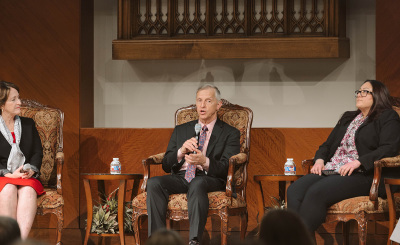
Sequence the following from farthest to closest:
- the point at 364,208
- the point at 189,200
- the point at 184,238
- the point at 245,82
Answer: the point at 245,82 < the point at 184,238 < the point at 189,200 < the point at 364,208

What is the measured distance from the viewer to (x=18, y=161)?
4.23m

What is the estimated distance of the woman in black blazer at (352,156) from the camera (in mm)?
3752

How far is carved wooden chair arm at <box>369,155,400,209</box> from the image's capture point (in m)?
3.74

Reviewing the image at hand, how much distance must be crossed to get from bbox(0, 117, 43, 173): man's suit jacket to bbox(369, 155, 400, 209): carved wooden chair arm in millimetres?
2294

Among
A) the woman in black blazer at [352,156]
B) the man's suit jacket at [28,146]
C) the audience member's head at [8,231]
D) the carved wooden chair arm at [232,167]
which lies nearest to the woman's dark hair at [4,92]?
→ the man's suit jacket at [28,146]

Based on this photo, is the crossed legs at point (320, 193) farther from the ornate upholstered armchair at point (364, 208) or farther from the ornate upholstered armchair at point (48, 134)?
Result: the ornate upholstered armchair at point (48, 134)

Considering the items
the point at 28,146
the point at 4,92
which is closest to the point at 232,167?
the point at 28,146

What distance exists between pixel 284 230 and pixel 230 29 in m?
4.44

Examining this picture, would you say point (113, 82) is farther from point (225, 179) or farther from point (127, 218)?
point (225, 179)

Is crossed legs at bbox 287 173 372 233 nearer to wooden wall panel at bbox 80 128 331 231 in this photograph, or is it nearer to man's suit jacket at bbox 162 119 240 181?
man's suit jacket at bbox 162 119 240 181

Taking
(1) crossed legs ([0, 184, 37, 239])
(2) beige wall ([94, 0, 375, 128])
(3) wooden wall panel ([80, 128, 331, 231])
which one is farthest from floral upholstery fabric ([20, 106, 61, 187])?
(2) beige wall ([94, 0, 375, 128])

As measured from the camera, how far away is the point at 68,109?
536cm

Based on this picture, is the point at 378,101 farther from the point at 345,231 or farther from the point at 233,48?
the point at 233,48

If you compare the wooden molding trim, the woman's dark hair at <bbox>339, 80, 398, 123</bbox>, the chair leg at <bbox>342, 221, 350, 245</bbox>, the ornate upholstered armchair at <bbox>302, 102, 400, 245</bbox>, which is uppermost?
the wooden molding trim
